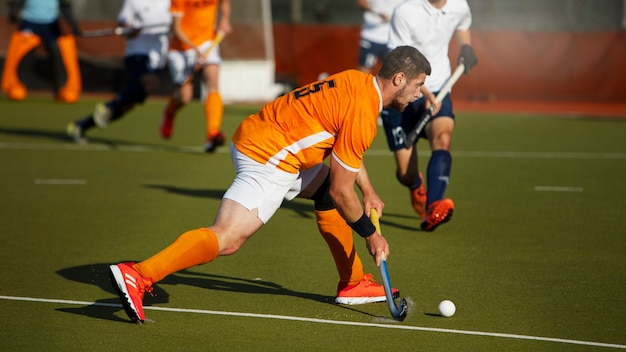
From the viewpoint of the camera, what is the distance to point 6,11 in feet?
68.0

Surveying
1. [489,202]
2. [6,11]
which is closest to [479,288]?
[489,202]

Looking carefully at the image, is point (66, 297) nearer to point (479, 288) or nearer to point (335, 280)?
point (335, 280)

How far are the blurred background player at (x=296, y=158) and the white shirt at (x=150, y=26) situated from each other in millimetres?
7397

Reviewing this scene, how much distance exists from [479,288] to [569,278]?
0.65 meters

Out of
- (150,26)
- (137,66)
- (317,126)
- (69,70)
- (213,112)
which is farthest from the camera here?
(69,70)

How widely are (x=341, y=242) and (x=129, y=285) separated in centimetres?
129

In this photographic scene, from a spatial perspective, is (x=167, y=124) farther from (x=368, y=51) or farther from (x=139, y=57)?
(x=368, y=51)

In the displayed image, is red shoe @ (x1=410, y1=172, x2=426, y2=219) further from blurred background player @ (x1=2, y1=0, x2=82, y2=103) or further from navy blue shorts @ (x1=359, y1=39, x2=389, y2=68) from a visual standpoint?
blurred background player @ (x1=2, y1=0, x2=82, y2=103)

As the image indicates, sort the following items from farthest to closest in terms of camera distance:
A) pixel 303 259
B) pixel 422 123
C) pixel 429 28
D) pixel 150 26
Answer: pixel 150 26, pixel 429 28, pixel 422 123, pixel 303 259

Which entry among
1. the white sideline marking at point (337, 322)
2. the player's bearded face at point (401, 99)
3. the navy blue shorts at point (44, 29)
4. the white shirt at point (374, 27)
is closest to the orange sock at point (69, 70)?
the navy blue shorts at point (44, 29)

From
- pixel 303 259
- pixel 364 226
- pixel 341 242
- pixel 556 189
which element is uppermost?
pixel 364 226

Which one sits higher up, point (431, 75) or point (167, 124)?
point (431, 75)

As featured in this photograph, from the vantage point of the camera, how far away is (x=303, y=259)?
7.27 meters

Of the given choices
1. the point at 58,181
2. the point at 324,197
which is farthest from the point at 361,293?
the point at 58,181
